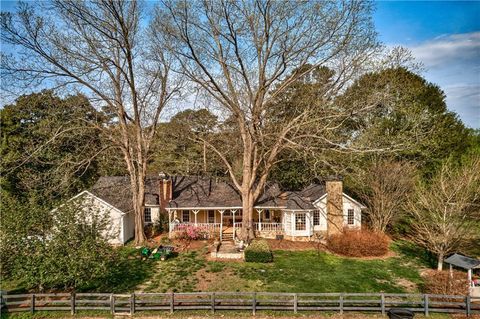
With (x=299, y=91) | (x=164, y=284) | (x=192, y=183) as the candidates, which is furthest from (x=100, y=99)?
(x=299, y=91)

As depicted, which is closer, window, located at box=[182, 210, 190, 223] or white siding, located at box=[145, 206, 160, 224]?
white siding, located at box=[145, 206, 160, 224]

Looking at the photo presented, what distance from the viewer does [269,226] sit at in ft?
82.1

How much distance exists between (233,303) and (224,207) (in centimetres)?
1209

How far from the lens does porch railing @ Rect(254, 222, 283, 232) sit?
80.7 feet

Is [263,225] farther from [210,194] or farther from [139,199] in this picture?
[139,199]

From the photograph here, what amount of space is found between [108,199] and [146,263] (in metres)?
7.83

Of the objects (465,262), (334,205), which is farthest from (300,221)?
(465,262)

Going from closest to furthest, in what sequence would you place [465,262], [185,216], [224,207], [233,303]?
[233,303] → [465,262] → [224,207] → [185,216]

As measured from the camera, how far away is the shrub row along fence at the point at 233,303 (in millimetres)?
12406

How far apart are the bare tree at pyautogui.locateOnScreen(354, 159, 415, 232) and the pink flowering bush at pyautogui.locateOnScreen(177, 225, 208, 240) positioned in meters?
12.3

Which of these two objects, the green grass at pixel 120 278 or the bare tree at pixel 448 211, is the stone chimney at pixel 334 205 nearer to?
the bare tree at pixel 448 211

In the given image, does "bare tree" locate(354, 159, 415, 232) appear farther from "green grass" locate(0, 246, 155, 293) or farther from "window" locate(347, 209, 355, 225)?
"green grass" locate(0, 246, 155, 293)

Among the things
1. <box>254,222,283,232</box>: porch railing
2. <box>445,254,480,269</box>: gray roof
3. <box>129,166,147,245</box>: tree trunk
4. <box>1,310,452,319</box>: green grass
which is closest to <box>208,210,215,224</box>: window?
<box>254,222,283,232</box>: porch railing

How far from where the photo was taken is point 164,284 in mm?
15445
